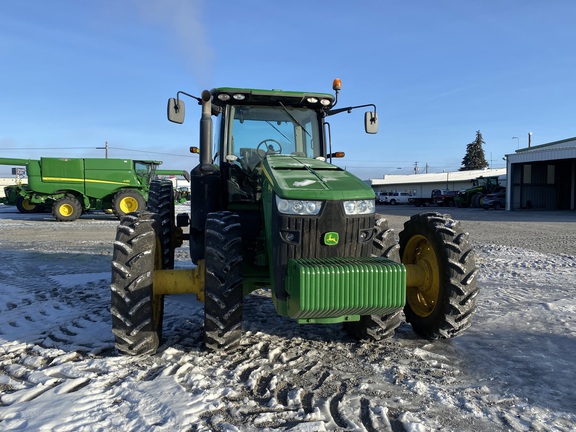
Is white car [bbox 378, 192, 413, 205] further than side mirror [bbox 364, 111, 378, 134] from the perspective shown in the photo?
Yes

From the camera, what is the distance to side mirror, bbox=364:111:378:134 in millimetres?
5512

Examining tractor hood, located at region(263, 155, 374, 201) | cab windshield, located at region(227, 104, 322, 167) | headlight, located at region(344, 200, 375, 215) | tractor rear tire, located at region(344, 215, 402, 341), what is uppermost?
cab windshield, located at region(227, 104, 322, 167)

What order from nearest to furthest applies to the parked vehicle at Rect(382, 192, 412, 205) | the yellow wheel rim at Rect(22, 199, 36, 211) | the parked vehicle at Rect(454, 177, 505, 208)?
the yellow wheel rim at Rect(22, 199, 36, 211) → the parked vehicle at Rect(454, 177, 505, 208) → the parked vehicle at Rect(382, 192, 412, 205)

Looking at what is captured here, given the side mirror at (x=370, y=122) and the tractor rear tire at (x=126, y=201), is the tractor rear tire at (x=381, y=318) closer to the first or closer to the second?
the side mirror at (x=370, y=122)

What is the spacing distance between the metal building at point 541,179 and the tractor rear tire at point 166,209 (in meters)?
30.7

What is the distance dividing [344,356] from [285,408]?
106cm

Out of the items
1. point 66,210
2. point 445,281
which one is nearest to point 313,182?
point 445,281

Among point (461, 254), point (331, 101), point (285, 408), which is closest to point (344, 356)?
point (285, 408)

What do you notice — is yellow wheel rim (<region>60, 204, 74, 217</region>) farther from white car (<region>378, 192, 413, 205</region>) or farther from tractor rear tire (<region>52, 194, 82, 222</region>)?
white car (<region>378, 192, 413, 205</region>)

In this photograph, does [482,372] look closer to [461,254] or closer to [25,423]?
[461,254]

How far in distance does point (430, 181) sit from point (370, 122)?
5843 centimetres

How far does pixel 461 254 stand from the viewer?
13.7 ft

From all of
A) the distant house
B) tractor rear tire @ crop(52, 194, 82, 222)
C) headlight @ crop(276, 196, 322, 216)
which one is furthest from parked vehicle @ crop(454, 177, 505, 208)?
headlight @ crop(276, 196, 322, 216)

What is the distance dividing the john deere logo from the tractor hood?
0.94 feet
